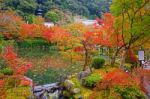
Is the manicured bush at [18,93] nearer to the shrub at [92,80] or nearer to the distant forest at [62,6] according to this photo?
the shrub at [92,80]

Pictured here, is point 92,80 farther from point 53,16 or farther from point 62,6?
point 62,6

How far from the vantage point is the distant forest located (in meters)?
49.9

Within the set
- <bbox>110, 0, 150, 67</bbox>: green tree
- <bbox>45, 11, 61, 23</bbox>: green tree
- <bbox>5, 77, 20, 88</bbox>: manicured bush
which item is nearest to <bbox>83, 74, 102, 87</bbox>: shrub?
<bbox>5, 77, 20, 88</bbox>: manicured bush

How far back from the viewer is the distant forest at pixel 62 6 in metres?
49.9

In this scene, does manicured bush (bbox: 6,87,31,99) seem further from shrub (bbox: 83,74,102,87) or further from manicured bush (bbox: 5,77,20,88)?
shrub (bbox: 83,74,102,87)

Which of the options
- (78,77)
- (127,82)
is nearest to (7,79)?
(78,77)

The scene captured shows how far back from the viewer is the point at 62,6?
2356 inches

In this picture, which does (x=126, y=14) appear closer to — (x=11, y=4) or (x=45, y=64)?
(x=45, y=64)

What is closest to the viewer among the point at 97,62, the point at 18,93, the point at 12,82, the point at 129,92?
the point at 129,92

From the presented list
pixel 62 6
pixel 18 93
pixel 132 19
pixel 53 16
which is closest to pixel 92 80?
pixel 18 93

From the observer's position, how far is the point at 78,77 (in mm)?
17109

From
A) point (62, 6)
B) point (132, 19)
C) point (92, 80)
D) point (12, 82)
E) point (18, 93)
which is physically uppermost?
point (62, 6)

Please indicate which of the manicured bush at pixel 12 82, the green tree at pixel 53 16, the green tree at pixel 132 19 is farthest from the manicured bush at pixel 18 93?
the green tree at pixel 53 16

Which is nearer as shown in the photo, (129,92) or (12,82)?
(129,92)
